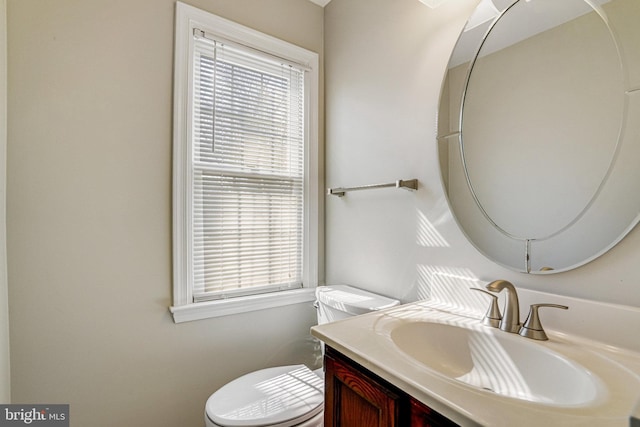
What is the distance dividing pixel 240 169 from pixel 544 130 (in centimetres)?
130

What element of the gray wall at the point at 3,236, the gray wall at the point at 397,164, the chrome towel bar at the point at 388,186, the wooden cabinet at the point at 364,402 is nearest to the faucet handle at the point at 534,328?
the gray wall at the point at 397,164

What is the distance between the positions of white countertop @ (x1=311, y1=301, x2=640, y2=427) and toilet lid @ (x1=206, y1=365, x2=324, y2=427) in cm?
43

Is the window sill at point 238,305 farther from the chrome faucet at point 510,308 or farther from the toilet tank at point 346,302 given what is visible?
the chrome faucet at point 510,308

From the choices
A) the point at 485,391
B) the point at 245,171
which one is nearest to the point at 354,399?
the point at 485,391

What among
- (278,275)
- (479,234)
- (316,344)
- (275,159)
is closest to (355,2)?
(275,159)

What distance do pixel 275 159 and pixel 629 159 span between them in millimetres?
1422

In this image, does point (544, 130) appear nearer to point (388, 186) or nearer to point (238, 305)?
point (388, 186)

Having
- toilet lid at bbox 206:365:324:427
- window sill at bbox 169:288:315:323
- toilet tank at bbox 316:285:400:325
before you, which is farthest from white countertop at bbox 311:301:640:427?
window sill at bbox 169:288:315:323

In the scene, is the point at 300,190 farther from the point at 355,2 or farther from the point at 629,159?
the point at 629,159

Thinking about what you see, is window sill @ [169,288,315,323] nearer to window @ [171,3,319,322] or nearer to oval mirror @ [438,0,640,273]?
window @ [171,3,319,322]

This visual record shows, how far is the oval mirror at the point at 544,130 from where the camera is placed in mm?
763

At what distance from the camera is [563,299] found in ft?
2.69

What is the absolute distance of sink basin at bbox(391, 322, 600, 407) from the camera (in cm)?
66

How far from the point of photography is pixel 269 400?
1.13 meters
